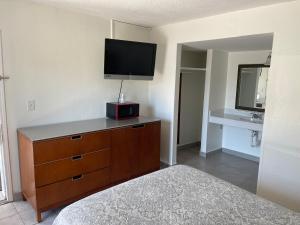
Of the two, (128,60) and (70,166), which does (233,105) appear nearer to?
(128,60)

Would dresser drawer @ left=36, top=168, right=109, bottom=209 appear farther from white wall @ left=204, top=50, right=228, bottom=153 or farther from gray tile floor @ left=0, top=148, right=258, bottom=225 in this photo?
white wall @ left=204, top=50, right=228, bottom=153

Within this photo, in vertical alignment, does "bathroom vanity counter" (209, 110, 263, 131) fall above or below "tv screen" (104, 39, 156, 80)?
below

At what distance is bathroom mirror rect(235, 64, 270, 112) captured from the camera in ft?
12.6

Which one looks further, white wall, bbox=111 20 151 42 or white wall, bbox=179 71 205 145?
white wall, bbox=179 71 205 145

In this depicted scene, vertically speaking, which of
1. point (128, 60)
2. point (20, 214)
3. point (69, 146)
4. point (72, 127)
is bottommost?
point (20, 214)

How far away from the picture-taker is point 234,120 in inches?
146

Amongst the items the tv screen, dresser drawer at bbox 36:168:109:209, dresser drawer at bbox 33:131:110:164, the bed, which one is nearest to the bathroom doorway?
the tv screen

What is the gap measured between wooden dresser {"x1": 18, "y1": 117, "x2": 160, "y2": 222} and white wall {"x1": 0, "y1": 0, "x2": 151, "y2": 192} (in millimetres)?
185

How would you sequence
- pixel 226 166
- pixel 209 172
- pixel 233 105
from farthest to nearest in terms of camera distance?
pixel 233 105
pixel 226 166
pixel 209 172

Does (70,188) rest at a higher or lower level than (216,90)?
lower

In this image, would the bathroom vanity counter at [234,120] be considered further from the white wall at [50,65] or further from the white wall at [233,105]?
the white wall at [50,65]

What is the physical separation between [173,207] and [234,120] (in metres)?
2.59

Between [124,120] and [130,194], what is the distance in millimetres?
1639

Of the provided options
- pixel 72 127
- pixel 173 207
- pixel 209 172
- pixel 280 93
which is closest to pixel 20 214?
pixel 72 127
